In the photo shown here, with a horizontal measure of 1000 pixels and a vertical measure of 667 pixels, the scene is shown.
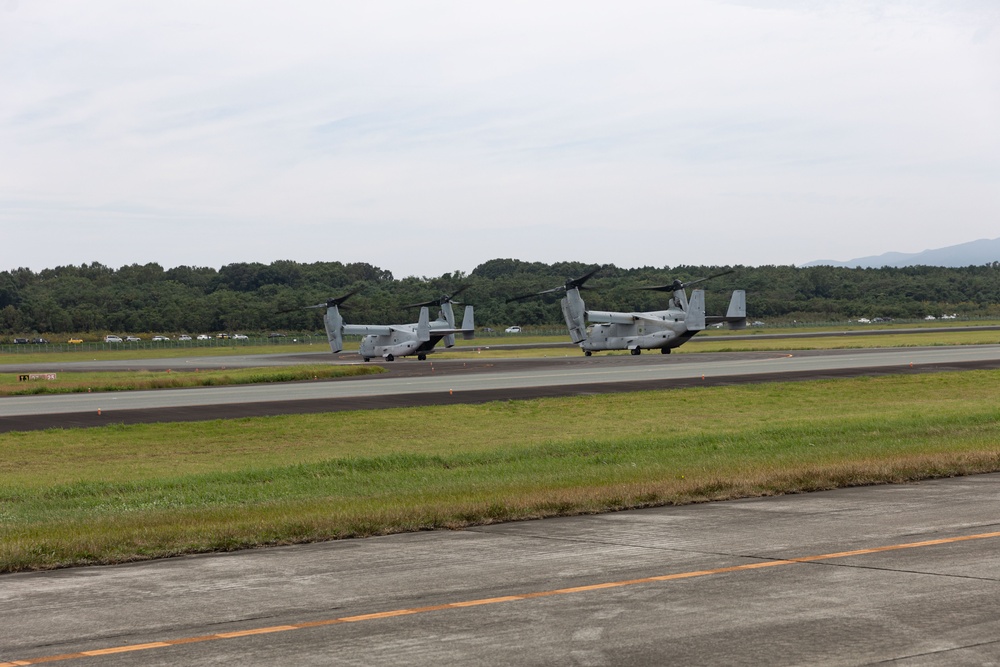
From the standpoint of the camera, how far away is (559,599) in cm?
1005

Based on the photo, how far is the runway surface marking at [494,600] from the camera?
28.0 ft

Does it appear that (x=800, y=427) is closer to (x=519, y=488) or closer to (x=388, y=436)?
(x=388, y=436)

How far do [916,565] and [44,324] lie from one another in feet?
617

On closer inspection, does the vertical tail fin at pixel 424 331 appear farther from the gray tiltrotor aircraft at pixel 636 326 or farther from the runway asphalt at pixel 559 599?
the runway asphalt at pixel 559 599

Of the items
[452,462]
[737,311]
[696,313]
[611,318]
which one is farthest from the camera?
[737,311]

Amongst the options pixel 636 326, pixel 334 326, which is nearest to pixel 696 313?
pixel 636 326

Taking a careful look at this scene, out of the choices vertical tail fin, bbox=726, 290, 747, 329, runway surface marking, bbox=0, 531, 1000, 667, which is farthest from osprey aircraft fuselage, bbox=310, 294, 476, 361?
runway surface marking, bbox=0, 531, 1000, 667

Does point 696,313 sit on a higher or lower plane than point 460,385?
higher

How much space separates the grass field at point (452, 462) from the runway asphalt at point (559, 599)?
1.42m

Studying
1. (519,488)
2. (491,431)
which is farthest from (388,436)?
(519,488)

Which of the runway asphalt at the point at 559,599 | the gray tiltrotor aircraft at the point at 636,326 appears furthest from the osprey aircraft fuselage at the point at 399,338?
the runway asphalt at the point at 559,599

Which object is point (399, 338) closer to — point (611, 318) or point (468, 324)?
point (468, 324)

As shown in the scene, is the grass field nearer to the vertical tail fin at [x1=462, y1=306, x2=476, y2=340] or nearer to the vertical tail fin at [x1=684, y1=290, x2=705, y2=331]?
the vertical tail fin at [x1=684, y1=290, x2=705, y2=331]

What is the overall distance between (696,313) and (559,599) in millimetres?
73402
